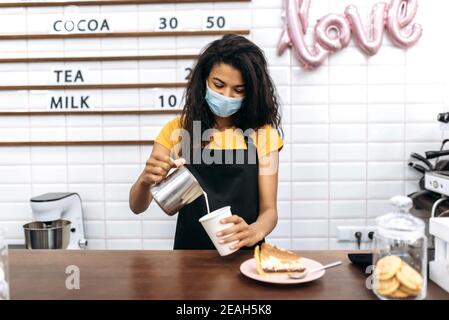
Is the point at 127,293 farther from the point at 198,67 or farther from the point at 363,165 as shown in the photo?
the point at 363,165

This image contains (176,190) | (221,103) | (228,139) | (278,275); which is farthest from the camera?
(228,139)

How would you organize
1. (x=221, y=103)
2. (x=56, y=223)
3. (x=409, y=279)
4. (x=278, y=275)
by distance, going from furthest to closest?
(x=56, y=223) → (x=221, y=103) → (x=278, y=275) → (x=409, y=279)

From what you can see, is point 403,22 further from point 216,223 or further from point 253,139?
point 216,223

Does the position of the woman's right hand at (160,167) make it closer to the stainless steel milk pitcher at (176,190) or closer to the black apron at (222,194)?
the stainless steel milk pitcher at (176,190)

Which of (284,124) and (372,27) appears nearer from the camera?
(372,27)

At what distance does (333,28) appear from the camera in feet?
8.00

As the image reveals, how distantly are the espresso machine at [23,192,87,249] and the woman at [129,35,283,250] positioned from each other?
805 millimetres

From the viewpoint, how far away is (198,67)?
1.71m

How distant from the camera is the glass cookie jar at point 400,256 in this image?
95 centimetres

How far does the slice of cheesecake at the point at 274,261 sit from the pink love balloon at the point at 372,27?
62.1 inches

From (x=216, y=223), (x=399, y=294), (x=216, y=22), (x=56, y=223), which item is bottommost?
(x=56, y=223)

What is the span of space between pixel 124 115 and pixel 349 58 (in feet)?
4.15

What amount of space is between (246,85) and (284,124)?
3.02ft

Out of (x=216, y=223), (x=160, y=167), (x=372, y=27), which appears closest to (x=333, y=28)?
(x=372, y=27)
